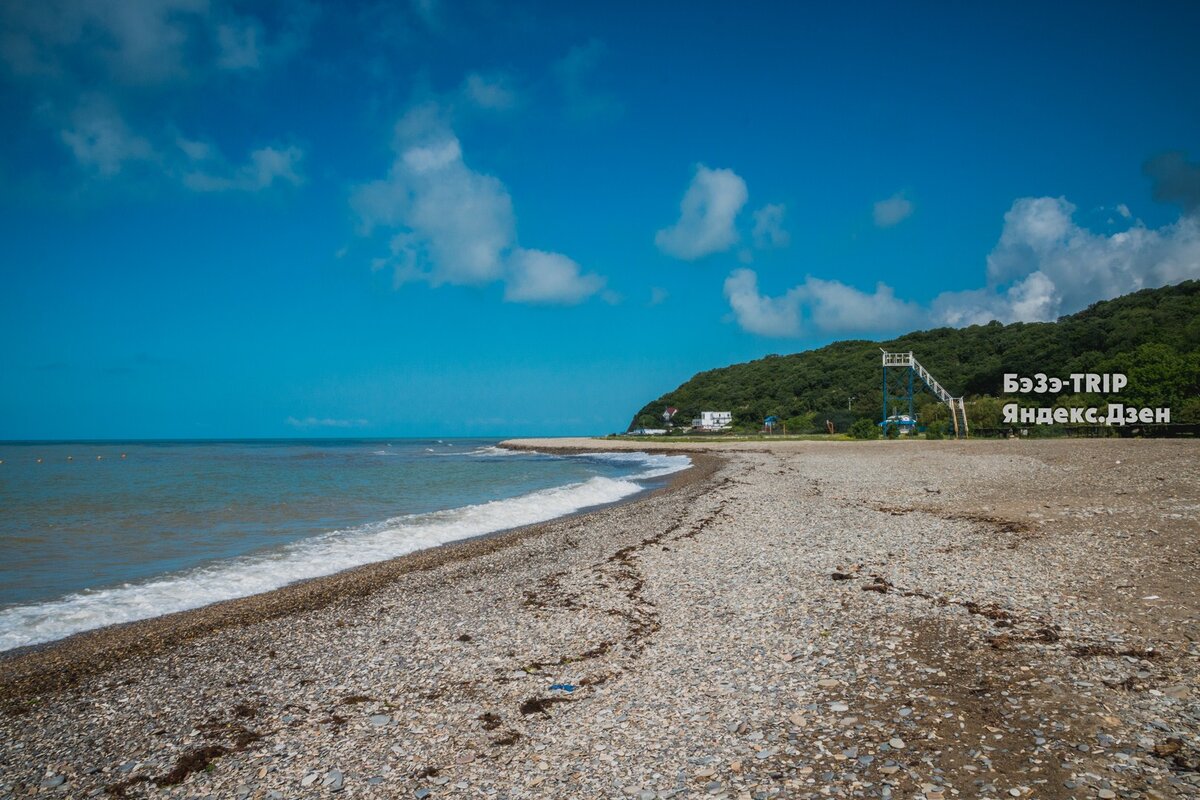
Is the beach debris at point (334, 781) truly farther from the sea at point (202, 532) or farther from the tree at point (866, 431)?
the tree at point (866, 431)

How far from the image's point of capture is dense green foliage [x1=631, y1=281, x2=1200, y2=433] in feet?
141

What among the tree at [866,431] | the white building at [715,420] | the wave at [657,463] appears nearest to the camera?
the wave at [657,463]

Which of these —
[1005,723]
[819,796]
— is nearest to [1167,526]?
[1005,723]

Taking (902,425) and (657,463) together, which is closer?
(657,463)

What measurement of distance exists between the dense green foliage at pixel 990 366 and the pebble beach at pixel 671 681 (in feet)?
133

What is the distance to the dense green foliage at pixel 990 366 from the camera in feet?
141

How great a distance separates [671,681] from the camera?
20.1 ft

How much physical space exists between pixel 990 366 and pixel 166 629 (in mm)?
83793

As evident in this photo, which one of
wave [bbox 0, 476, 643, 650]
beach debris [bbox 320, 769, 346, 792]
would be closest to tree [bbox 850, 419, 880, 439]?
wave [bbox 0, 476, 643, 650]

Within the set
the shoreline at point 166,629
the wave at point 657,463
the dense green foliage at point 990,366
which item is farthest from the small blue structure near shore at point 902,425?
the shoreline at point 166,629

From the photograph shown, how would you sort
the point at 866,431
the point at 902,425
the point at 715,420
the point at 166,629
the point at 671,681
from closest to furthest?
the point at 671,681 → the point at 166,629 → the point at 866,431 → the point at 902,425 → the point at 715,420

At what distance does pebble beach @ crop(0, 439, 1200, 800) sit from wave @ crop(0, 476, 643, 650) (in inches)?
35.1

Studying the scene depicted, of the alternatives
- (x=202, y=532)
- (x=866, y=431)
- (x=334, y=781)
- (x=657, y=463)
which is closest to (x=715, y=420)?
(x=866, y=431)

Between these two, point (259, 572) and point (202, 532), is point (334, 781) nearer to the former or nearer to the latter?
point (259, 572)
